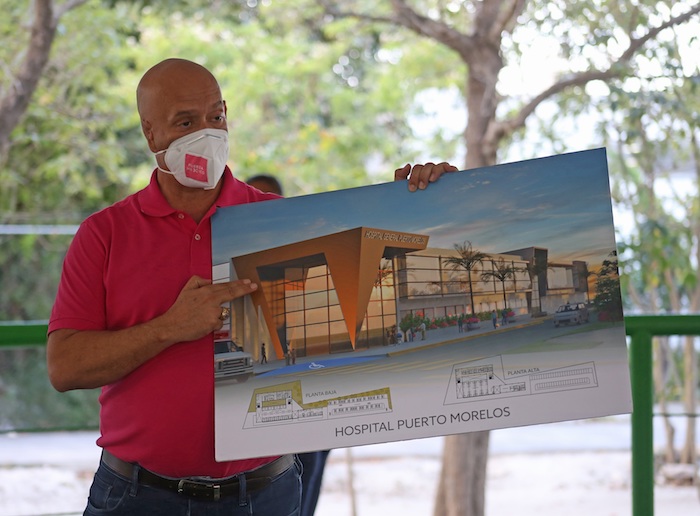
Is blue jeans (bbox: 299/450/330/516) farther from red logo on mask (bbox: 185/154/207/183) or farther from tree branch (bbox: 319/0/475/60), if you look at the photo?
tree branch (bbox: 319/0/475/60)

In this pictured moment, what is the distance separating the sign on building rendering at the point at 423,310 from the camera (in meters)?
1.95

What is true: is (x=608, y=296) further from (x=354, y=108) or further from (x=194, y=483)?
(x=354, y=108)

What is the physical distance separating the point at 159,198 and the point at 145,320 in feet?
0.93

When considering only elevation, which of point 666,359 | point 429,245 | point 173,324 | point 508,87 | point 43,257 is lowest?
point 666,359

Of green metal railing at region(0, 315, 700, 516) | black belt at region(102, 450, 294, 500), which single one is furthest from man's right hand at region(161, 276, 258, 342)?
green metal railing at region(0, 315, 700, 516)

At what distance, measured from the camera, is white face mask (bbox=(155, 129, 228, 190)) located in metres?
1.92

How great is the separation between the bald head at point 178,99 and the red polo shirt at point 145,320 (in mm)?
190

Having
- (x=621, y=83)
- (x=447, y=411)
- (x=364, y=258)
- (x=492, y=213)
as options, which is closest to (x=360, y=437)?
(x=447, y=411)

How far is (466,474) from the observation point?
19.9ft

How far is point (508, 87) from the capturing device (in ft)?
22.3

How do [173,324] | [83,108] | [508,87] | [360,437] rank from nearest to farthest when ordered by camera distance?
[173,324]
[360,437]
[508,87]
[83,108]

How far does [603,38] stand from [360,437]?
4650mm

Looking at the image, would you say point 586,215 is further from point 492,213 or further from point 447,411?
point 447,411

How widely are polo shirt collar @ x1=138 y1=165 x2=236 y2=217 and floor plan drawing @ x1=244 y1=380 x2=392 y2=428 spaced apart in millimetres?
440
